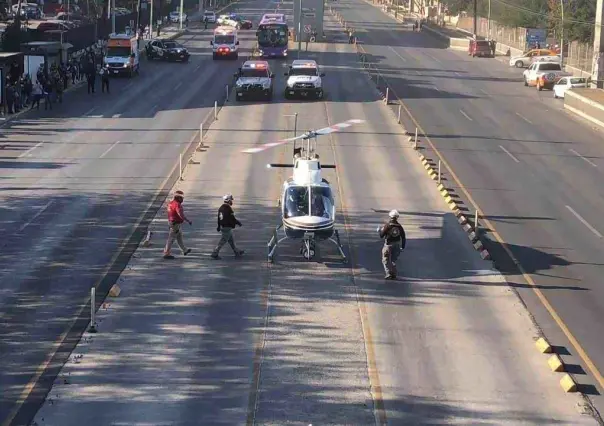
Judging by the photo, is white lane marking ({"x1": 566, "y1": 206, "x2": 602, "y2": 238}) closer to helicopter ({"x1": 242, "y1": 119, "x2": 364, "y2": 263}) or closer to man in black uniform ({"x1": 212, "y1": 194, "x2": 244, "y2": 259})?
helicopter ({"x1": 242, "y1": 119, "x2": 364, "y2": 263})

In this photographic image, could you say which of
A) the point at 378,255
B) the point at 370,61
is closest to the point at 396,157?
the point at 378,255

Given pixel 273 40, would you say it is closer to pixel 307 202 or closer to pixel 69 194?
pixel 69 194

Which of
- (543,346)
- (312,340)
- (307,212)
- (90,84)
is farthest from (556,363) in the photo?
(90,84)

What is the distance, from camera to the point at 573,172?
36.2 metres

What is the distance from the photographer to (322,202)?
24.2m

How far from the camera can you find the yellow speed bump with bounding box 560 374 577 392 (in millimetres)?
16625

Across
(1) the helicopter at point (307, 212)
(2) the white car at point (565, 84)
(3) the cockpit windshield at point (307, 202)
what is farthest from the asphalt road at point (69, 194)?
(2) the white car at point (565, 84)

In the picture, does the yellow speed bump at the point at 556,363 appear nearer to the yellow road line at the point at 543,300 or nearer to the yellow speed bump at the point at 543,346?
the yellow speed bump at the point at 543,346

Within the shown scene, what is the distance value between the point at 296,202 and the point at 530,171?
13928 millimetres

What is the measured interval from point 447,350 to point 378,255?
6.40 metres

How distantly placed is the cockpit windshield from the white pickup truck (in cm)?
4121

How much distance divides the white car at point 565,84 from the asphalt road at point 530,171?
0.81 meters

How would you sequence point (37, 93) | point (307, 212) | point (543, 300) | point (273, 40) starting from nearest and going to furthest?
point (543, 300)
point (307, 212)
point (37, 93)
point (273, 40)

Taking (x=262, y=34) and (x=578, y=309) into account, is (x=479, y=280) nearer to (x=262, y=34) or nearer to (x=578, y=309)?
(x=578, y=309)
